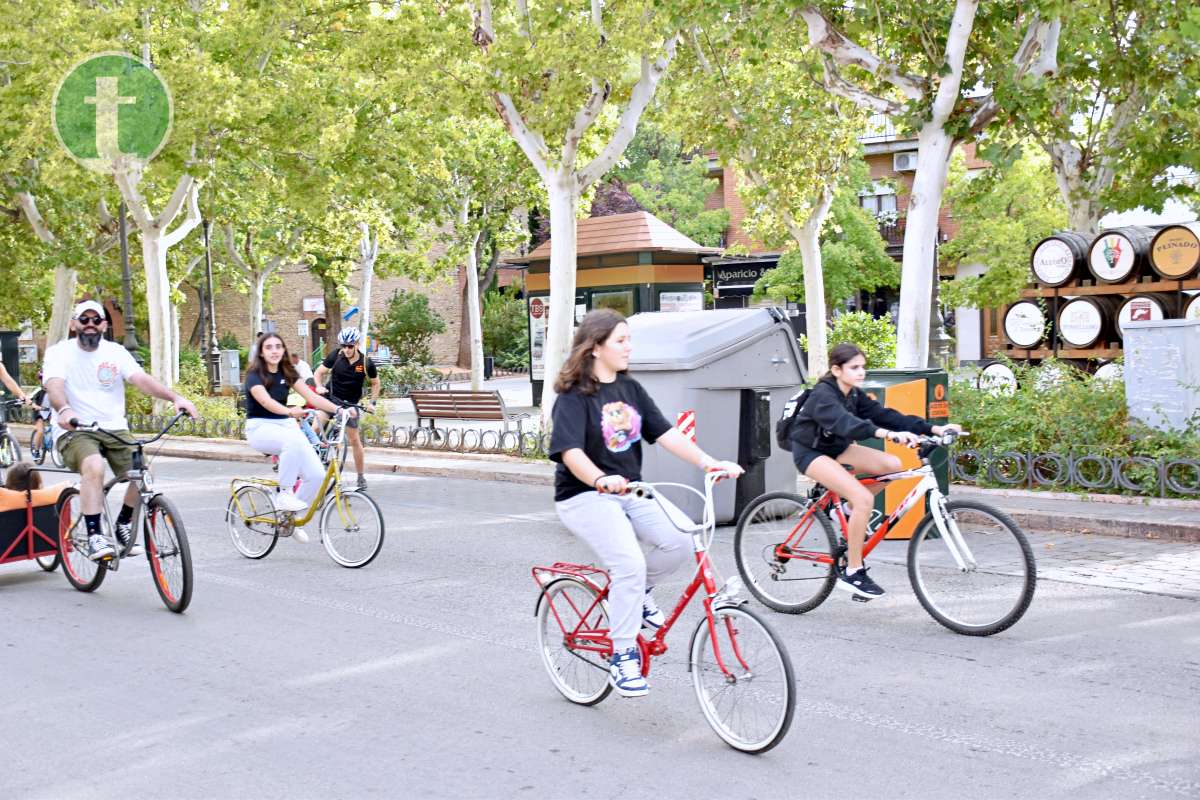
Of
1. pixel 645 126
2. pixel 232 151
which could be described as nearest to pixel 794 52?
pixel 232 151

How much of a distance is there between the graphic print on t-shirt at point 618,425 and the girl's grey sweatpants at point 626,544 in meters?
0.21

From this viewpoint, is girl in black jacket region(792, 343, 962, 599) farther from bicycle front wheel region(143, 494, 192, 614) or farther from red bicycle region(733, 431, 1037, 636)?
bicycle front wheel region(143, 494, 192, 614)

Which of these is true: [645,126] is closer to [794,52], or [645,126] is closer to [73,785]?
[794,52]

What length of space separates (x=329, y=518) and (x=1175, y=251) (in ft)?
35.6

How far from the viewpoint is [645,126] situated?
5775 cm

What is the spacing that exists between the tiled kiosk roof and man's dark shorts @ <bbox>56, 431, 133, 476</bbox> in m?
18.2

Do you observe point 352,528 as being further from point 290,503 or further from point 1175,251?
point 1175,251

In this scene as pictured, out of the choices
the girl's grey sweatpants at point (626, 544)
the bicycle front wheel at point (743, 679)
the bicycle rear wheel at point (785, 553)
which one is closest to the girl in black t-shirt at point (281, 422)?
the bicycle rear wheel at point (785, 553)

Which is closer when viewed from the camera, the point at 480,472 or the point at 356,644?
the point at 356,644

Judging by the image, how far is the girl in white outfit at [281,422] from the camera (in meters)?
9.61

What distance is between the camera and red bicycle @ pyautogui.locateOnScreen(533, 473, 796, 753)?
4.89 metres

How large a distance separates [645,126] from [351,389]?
1790 inches

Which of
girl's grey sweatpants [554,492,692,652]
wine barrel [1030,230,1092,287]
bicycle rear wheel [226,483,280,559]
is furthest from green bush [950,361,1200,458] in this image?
girl's grey sweatpants [554,492,692,652]

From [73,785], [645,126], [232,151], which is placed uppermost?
[645,126]
